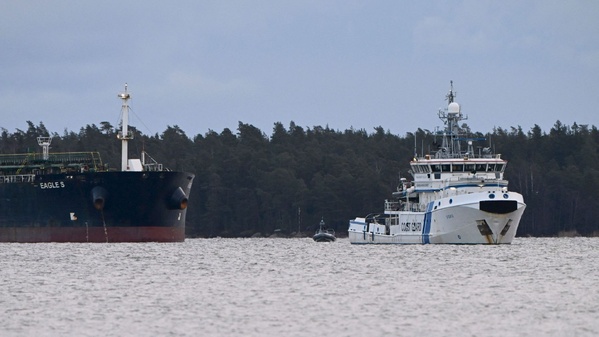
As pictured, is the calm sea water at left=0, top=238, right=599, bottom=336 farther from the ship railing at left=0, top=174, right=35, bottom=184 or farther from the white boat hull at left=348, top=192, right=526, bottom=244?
the ship railing at left=0, top=174, right=35, bottom=184

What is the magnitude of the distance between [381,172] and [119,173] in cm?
8616

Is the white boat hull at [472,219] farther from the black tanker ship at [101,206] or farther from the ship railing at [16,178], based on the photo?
the ship railing at [16,178]

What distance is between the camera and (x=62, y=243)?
92.2m

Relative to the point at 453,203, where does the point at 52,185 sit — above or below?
above

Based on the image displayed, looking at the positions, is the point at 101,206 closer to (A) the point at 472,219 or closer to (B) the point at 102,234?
(B) the point at 102,234

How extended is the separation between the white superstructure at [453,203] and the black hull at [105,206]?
16.6 m

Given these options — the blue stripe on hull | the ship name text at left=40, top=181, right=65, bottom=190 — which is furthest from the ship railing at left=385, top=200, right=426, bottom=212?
the ship name text at left=40, top=181, right=65, bottom=190

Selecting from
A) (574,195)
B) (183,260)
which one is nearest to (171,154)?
(574,195)

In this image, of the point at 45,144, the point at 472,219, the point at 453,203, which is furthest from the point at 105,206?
the point at 472,219

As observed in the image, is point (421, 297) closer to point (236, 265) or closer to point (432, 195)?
point (236, 265)

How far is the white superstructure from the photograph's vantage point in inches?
3147

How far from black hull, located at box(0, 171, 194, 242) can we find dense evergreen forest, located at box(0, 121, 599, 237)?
5484 centimetres

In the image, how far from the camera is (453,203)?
8050 centimetres

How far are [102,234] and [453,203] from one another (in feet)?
85.8
